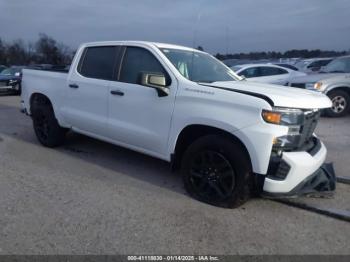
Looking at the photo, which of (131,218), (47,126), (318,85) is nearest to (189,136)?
(131,218)

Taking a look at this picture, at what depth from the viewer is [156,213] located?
151 inches

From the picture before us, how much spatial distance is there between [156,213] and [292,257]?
1.47 m

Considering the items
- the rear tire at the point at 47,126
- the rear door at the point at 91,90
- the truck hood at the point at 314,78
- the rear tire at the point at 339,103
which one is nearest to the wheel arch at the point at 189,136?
the rear door at the point at 91,90

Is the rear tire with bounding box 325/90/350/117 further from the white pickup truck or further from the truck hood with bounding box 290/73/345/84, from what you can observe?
the white pickup truck

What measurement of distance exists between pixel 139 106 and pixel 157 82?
0.56 meters

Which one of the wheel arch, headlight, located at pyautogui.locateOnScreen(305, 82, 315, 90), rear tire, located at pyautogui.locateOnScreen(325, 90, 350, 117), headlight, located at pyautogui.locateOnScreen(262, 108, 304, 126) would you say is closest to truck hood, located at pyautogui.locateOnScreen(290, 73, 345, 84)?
A: headlight, located at pyautogui.locateOnScreen(305, 82, 315, 90)

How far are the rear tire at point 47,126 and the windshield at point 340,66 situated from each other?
8.46 m

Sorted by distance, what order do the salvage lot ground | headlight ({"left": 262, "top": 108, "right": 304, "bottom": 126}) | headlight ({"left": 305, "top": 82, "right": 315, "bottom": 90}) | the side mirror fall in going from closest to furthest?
the salvage lot ground, headlight ({"left": 262, "top": 108, "right": 304, "bottom": 126}), the side mirror, headlight ({"left": 305, "top": 82, "right": 315, "bottom": 90})

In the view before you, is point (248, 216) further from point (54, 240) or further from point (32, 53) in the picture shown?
point (32, 53)

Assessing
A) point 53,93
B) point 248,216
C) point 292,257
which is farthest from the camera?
point 53,93

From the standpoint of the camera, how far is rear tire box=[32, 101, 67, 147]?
6203 mm

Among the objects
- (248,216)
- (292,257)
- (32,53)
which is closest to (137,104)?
(248,216)

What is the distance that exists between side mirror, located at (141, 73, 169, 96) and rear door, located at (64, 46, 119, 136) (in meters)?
1.06

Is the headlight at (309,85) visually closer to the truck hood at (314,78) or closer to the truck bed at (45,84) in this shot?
the truck hood at (314,78)
